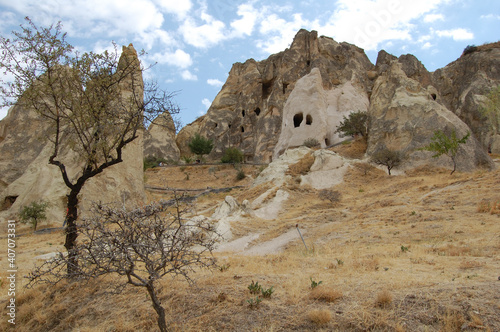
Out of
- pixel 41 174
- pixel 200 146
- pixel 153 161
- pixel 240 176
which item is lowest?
pixel 240 176

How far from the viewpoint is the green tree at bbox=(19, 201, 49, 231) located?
1405 centimetres

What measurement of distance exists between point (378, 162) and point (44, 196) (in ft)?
55.5

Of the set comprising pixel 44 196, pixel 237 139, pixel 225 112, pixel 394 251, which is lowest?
pixel 394 251

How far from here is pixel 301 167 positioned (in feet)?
62.2

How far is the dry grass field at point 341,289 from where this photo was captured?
3.72 metres

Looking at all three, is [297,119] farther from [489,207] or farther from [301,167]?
[489,207]

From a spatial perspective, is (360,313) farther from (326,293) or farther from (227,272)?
(227,272)

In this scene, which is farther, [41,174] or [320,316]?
[41,174]

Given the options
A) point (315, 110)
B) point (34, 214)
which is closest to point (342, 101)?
point (315, 110)

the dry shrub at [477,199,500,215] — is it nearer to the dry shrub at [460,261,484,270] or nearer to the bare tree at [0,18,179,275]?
the dry shrub at [460,261,484,270]

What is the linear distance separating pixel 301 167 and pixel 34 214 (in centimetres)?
1299

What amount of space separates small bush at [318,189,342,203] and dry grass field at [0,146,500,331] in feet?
13.8

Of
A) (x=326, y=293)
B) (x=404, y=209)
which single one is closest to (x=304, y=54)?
(x=404, y=209)

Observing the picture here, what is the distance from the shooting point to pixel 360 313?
377 cm
